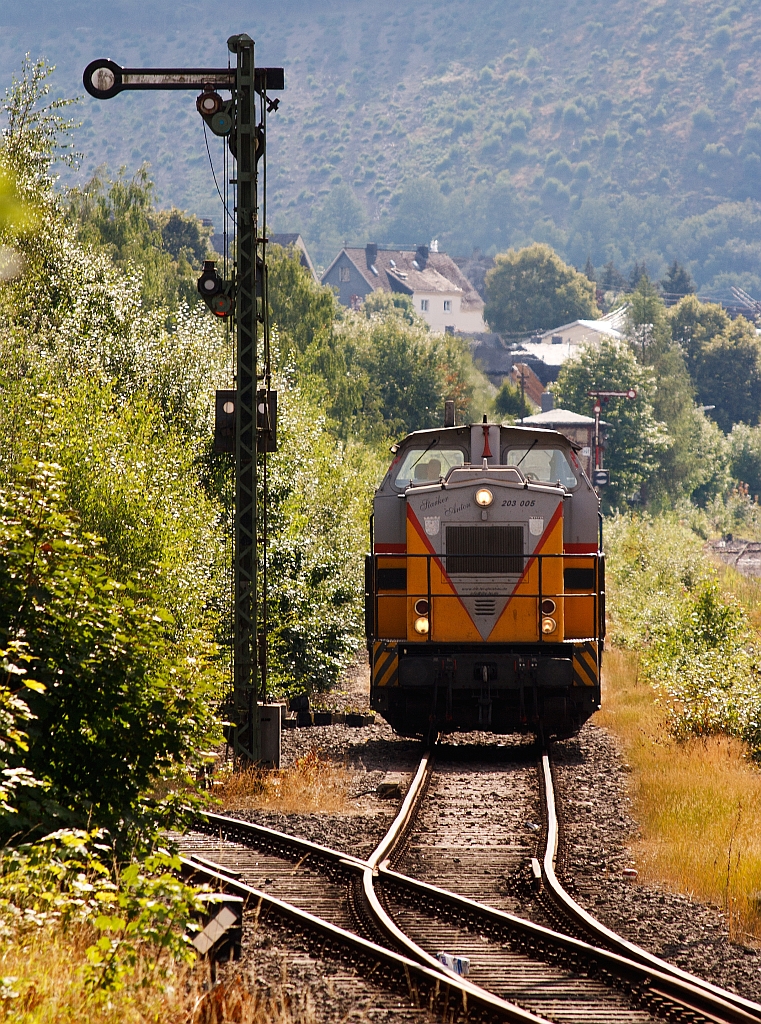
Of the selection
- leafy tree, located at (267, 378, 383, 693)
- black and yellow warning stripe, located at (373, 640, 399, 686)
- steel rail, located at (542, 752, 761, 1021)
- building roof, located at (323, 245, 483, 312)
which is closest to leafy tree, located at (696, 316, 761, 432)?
building roof, located at (323, 245, 483, 312)

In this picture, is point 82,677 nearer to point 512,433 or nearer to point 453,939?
point 453,939

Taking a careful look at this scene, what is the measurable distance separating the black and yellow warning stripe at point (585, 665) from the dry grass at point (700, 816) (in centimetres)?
113

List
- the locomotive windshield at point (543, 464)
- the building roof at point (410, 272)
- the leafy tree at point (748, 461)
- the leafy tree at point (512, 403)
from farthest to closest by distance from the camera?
1. the building roof at point (410, 272)
2. the leafy tree at point (748, 461)
3. the leafy tree at point (512, 403)
4. the locomotive windshield at point (543, 464)

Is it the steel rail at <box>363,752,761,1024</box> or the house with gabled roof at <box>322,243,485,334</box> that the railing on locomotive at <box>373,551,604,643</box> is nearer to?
the steel rail at <box>363,752,761,1024</box>

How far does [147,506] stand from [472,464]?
164 inches

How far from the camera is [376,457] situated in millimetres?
43750

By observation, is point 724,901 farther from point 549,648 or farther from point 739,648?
point 739,648

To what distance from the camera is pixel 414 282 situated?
531ft

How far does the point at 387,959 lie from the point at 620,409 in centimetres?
7126

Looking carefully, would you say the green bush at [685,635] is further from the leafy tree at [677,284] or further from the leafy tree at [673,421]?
the leafy tree at [677,284]

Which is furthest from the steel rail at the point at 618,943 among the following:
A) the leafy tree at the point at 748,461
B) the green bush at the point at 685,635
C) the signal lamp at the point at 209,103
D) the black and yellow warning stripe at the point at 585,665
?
the leafy tree at the point at 748,461

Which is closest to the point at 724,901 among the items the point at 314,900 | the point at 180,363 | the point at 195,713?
the point at 314,900

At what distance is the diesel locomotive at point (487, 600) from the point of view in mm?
14586

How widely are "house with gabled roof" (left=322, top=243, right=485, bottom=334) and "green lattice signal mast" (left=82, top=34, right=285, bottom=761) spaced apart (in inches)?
5441
